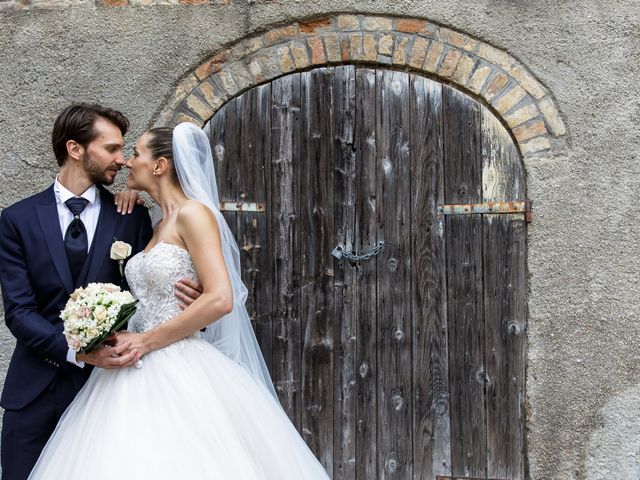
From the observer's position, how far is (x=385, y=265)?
3998mm

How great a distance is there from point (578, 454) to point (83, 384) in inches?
95.7

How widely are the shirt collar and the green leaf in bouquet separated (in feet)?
1.96

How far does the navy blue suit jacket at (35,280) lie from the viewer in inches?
118

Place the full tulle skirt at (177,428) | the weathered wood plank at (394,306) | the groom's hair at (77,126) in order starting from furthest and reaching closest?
the weathered wood plank at (394,306)
the groom's hair at (77,126)
the full tulle skirt at (177,428)

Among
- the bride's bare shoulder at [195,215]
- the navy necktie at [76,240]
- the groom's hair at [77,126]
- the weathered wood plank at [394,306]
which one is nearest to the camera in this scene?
the bride's bare shoulder at [195,215]

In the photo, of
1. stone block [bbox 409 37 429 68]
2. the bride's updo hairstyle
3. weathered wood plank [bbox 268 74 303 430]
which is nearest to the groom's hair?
the bride's updo hairstyle

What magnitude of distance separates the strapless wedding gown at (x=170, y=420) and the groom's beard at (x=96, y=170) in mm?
403

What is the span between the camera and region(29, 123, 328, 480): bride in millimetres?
2674

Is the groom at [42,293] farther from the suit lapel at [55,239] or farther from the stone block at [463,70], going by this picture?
the stone block at [463,70]

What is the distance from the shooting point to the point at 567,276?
153 inches

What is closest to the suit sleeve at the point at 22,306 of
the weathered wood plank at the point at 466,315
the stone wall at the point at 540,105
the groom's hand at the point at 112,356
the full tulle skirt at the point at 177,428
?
the groom's hand at the point at 112,356

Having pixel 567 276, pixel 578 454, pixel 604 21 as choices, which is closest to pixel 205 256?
pixel 567 276

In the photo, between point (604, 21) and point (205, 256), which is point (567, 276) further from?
point (205, 256)

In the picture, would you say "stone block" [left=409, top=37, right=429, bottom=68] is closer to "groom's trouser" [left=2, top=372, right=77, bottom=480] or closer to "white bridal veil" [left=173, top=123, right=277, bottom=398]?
"white bridal veil" [left=173, top=123, right=277, bottom=398]
